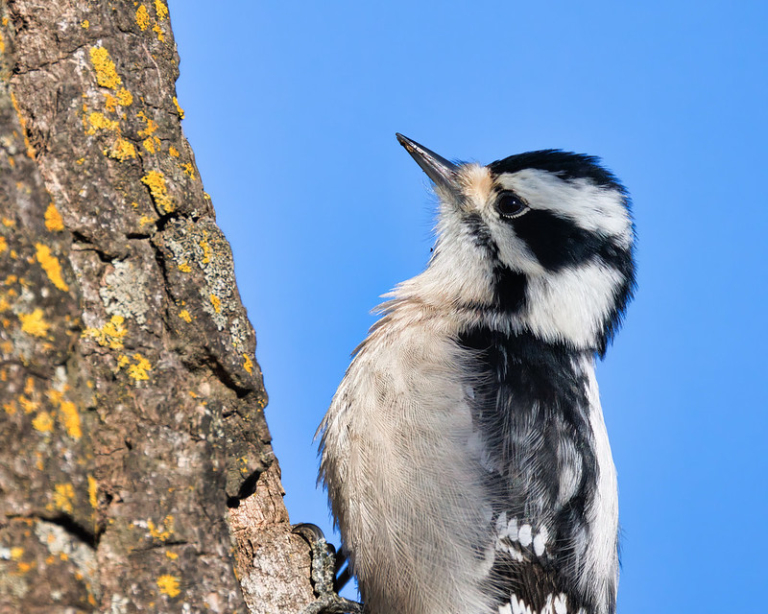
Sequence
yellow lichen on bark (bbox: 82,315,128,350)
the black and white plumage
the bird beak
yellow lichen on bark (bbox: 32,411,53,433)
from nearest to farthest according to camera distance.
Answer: yellow lichen on bark (bbox: 32,411,53,433)
yellow lichen on bark (bbox: 82,315,128,350)
the black and white plumage
the bird beak

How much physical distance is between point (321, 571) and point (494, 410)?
0.73 meters

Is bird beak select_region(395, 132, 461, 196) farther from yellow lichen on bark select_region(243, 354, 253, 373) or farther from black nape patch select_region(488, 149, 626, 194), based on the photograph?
yellow lichen on bark select_region(243, 354, 253, 373)

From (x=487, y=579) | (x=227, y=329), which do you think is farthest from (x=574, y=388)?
(x=227, y=329)

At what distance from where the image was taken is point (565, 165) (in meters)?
2.77

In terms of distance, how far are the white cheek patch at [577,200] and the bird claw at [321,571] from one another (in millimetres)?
1405

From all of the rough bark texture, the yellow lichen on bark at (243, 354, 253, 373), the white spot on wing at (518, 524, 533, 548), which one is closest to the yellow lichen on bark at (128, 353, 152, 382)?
the rough bark texture

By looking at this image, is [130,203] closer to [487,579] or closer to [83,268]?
[83,268]

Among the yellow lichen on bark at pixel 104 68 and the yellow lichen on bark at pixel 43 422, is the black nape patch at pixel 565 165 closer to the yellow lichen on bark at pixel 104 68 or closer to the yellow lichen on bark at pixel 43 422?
the yellow lichen on bark at pixel 104 68

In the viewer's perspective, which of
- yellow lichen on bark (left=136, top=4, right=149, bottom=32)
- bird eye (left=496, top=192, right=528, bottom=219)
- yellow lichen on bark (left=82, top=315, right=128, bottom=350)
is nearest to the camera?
yellow lichen on bark (left=82, top=315, right=128, bottom=350)

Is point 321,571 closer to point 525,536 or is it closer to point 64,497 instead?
point 525,536

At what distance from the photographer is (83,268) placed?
151 centimetres

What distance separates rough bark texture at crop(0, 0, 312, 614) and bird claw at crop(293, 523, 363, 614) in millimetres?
42

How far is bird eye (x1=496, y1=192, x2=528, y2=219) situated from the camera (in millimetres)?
2773

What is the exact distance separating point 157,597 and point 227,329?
0.60 m
